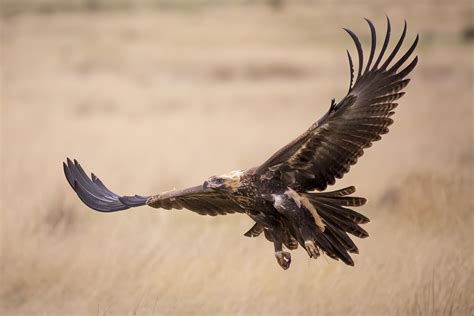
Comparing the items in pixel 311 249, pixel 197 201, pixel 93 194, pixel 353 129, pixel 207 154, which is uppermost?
pixel 207 154

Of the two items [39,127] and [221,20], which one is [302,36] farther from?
[39,127]

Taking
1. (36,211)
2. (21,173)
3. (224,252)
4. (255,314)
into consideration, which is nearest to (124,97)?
→ (21,173)

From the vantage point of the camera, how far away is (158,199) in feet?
25.5

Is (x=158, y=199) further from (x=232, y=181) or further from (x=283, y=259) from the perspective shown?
(x=283, y=259)

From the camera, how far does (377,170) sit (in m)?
12.5

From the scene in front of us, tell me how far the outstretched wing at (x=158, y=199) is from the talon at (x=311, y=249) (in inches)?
31.0

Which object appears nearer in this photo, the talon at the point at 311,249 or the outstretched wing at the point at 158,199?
the talon at the point at 311,249

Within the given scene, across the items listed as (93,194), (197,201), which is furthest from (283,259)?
(93,194)

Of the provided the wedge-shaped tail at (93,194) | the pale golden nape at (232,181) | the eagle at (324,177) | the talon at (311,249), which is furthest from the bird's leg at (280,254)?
the wedge-shaped tail at (93,194)

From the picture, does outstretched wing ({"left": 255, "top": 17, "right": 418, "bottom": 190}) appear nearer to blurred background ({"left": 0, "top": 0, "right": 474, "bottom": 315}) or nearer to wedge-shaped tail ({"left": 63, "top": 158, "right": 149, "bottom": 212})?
blurred background ({"left": 0, "top": 0, "right": 474, "bottom": 315})

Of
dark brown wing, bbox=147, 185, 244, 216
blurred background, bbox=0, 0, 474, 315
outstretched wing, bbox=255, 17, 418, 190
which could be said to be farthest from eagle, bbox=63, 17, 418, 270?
blurred background, bbox=0, 0, 474, 315

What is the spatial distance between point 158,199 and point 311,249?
4.75 feet

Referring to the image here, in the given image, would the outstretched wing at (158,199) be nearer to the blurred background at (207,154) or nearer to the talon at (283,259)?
the talon at (283,259)

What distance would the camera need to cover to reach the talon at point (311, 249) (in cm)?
676
